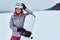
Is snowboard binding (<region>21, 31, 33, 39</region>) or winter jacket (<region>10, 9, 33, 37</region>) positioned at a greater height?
winter jacket (<region>10, 9, 33, 37</region>)

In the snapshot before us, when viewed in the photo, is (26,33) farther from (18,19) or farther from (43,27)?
(43,27)

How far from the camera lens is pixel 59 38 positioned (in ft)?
8.20

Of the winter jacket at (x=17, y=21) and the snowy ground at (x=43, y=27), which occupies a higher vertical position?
the winter jacket at (x=17, y=21)

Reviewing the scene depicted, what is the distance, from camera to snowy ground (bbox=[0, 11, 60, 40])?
2.49 metres

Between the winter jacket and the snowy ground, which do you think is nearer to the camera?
the winter jacket

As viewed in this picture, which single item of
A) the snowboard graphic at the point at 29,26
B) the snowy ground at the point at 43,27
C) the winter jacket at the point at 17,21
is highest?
the winter jacket at the point at 17,21

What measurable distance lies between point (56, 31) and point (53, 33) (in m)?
0.05

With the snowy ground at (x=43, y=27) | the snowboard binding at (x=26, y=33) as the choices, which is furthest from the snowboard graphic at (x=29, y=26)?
the snowy ground at (x=43, y=27)

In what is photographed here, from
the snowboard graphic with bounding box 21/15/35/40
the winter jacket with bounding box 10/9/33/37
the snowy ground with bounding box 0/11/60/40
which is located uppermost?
the winter jacket with bounding box 10/9/33/37

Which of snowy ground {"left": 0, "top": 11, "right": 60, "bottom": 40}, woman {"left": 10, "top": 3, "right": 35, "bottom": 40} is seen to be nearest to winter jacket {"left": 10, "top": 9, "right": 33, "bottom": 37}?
woman {"left": 10, "top": 3, "right": 35, "bottom": 40}

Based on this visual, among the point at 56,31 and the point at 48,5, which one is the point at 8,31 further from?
the point at 48,5

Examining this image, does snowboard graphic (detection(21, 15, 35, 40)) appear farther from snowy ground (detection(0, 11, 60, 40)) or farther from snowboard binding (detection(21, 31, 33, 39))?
snowy ground (detection(0, 11, 60, 40))

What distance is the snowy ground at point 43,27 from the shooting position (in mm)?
2492

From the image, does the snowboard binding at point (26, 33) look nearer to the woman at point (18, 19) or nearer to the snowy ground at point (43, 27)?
the woman at point (18, 19)
